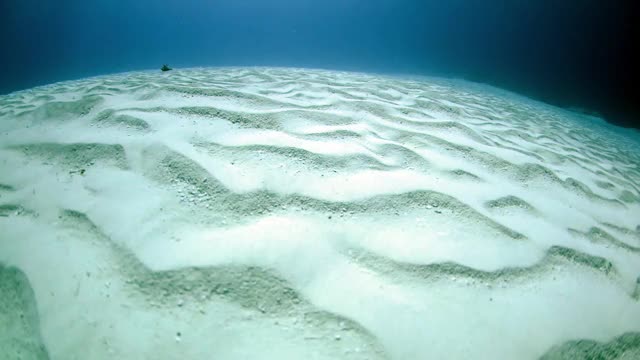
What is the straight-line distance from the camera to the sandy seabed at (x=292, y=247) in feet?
4.12

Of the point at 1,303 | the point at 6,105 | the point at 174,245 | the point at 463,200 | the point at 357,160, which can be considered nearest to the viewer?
the point at 1,303

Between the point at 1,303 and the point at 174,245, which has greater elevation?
the point at 174,245

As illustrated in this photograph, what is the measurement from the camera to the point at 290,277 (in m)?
1.42

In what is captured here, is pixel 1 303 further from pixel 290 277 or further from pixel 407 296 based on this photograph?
pixel 407 296

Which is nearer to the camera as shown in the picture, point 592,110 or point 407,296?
point 407,296

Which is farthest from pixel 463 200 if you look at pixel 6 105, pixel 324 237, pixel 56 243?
pixel 6 105

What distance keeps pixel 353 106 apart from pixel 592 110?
21446 millimetres

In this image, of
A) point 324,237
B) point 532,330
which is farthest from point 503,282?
point 324,237

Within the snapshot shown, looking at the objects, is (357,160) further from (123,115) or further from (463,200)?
(123,115)

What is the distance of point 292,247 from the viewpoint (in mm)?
1557

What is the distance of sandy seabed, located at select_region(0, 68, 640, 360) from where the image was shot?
125 centimetres

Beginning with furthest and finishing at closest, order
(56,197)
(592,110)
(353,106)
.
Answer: (592,110) < (353,106) < (56,197)

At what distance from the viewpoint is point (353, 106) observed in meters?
3.69

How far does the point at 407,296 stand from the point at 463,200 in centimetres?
96
